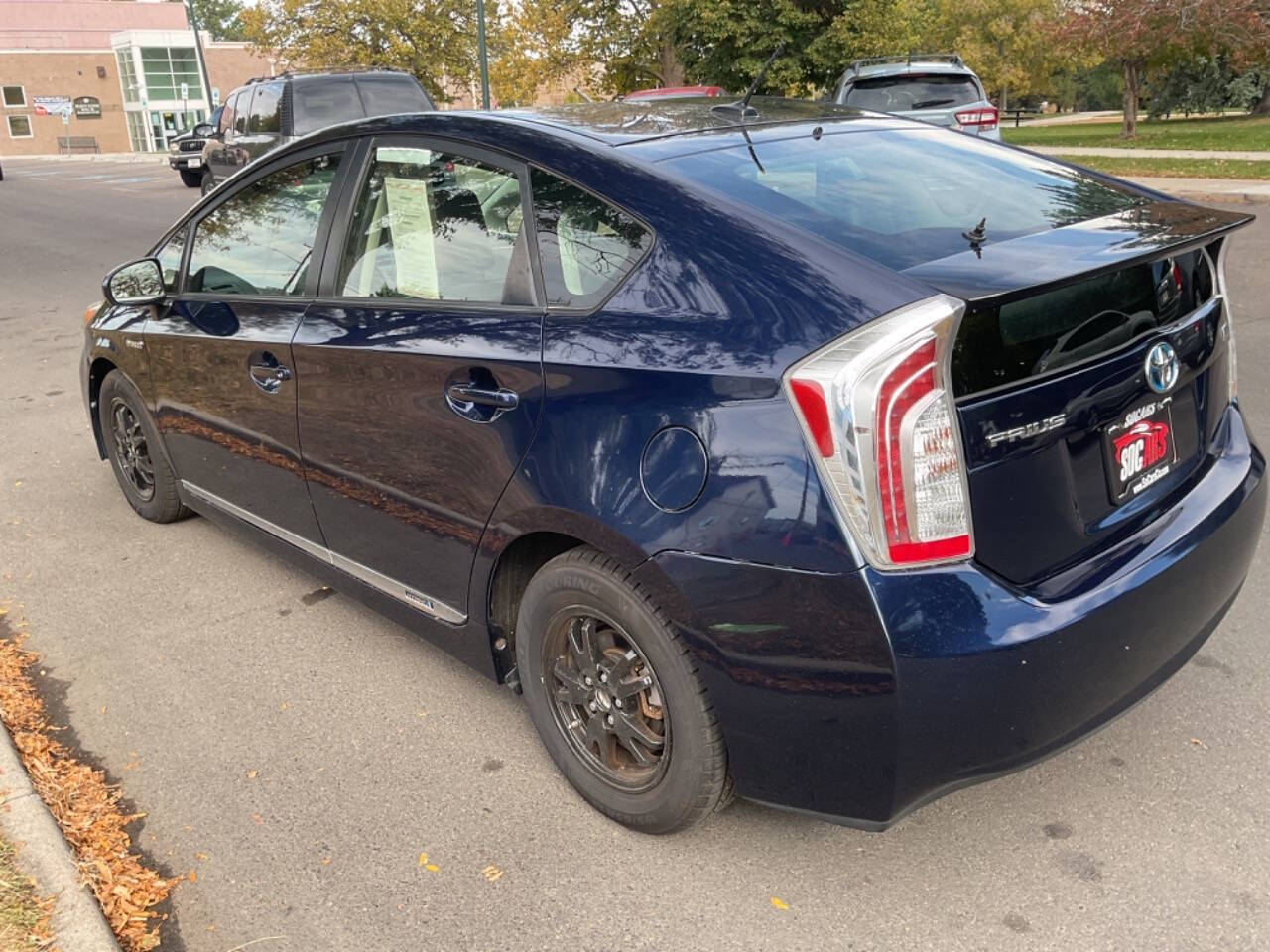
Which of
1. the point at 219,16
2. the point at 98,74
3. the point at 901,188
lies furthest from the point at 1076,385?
the point at 219,16

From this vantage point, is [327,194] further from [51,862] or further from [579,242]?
[51,862]

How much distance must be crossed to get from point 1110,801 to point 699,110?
225 centimetres

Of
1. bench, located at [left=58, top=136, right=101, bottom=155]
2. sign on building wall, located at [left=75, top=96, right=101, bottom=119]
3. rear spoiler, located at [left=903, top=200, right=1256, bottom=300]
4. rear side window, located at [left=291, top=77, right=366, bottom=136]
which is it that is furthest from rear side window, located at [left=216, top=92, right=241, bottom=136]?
sign on building wall, located at [left=75, top=96, right=101, bottom=119]

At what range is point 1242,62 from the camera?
30312 mm

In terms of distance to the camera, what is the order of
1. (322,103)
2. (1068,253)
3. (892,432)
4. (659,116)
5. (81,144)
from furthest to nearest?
1. (81,144)
2. (322,103)
3. (659,116)
4. (1068,253)
5. (892,432)

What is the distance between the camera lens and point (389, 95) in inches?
608

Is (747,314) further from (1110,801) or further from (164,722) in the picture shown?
(164,722)

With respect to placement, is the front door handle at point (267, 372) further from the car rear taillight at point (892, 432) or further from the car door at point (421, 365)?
the car rear taillight at point (892, 432)

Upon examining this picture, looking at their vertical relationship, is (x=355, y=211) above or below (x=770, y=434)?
above

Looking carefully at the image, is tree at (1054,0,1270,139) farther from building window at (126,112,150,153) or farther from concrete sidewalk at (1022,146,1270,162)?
building window at (126,112,150,153)

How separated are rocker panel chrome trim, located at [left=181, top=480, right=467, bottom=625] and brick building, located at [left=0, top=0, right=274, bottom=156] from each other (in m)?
81.3

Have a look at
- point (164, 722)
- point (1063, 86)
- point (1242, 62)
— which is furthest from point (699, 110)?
point (1063, 86)

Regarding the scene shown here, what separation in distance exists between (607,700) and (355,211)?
1656mm

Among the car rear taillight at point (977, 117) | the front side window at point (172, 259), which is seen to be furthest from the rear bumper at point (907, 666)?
the car rear taillight at point (977, 117)
